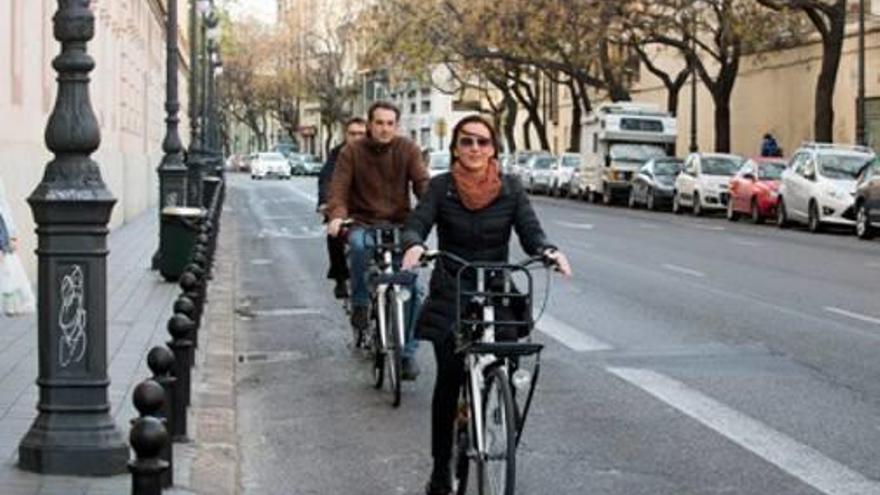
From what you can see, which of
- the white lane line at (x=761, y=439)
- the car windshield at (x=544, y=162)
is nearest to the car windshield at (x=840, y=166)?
the white lane line at (x=761, y=439)

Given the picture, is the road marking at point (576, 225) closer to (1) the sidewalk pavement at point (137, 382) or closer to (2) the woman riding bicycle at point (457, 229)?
(1) the sidewalk pavement at point (137, 382)

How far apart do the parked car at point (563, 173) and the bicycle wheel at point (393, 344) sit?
1732 inches

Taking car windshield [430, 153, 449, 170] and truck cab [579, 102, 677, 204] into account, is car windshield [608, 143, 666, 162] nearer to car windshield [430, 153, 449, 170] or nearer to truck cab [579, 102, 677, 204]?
truck cab [579, 102, 677, 204]

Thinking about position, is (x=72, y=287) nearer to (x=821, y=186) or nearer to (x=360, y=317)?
(x=360, y=317)

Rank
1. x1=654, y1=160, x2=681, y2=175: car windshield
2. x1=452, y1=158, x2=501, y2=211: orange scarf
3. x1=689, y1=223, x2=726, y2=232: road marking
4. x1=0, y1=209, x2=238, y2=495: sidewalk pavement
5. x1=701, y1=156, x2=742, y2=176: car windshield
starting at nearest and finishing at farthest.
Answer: x1=452, y1=158, x2=501, y2=211: orange scarf → x1=0, y1=209, x2=238, y2=495: sidewalk pavement → x1=689, y1=223, x2=726, y2=232: road marking → x1=701, y1=156, x2=742, y2=176: car windshield → x1=654, y1=160, x2=681, y2=175: car windshield

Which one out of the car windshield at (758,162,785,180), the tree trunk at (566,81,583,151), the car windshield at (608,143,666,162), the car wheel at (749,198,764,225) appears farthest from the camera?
the tree trunk at (566,81,583,151)

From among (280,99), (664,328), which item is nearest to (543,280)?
(664,328)

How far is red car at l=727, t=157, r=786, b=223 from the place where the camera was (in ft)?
111

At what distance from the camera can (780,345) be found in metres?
12.5

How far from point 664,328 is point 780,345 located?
1456 millimetres

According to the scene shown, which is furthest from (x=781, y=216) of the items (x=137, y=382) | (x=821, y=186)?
(x=137, y=382)

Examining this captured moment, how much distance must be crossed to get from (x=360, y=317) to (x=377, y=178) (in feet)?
3.77

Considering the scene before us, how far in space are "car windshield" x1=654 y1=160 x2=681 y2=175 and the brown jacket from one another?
33.0 meters

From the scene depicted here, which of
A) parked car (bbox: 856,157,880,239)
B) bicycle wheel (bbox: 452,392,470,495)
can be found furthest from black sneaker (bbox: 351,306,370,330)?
parked car (bbox: 856,157,880,239)
